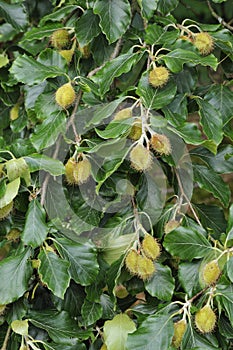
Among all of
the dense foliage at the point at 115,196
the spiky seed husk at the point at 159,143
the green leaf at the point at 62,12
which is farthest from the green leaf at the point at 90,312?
the green leaf at the point at 62,12

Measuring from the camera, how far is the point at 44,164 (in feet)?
3.88

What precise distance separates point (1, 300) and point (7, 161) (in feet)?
0.81

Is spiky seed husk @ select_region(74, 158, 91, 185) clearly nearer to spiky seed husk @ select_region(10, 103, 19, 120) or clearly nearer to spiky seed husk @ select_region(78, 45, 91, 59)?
spiky seed husk @ select_region(78, 45, 91, 59)

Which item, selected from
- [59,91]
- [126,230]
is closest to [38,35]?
[59,91]

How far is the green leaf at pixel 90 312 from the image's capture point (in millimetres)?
1295

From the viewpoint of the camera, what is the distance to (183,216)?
1.27 m

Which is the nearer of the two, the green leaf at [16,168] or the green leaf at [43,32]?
the green leaf at [16,168]

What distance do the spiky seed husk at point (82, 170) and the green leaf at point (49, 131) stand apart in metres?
0.07

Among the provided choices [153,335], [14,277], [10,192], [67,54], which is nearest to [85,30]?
[67,54]

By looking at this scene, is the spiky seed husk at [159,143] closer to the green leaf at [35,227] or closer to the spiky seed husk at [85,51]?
the green leaf at [35,227]

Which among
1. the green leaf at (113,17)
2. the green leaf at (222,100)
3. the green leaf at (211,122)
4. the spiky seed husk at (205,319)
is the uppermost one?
the green leaf at (113,17)

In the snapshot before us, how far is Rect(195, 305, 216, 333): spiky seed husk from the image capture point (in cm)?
114

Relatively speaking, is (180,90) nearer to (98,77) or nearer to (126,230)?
(98,77)

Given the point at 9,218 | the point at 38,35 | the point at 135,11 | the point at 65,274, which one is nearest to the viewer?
the point at 65,274
